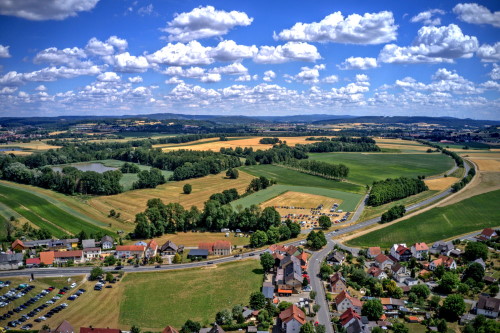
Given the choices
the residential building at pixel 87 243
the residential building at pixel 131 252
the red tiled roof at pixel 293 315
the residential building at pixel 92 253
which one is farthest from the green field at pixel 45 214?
Result: the red tiled roof at pixel 293 315

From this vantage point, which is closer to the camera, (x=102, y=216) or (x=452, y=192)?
(x=102, y=216)

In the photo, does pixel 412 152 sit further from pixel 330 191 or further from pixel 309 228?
pixel 309 228

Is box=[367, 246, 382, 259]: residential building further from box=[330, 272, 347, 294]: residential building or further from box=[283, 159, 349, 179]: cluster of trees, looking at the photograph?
box=[283, 159, 349, 179]: cluster of trees

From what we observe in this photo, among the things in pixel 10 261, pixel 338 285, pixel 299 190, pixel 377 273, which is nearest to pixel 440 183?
pixel 299 190

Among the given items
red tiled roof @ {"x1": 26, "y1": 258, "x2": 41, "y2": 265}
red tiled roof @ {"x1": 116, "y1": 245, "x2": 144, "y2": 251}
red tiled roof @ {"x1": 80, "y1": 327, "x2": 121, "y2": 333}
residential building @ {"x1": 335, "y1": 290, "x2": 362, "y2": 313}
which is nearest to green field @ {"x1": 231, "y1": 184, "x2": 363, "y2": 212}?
red tiled roof @ {"x1": 116, "y1": 245, "x2": 144, "y2": 251}

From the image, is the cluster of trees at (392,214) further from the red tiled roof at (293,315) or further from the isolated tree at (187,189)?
the isolated tree at (187,189)

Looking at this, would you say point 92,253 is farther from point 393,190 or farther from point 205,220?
point 393,190

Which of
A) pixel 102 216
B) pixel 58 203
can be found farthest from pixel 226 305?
pixel 58 203
